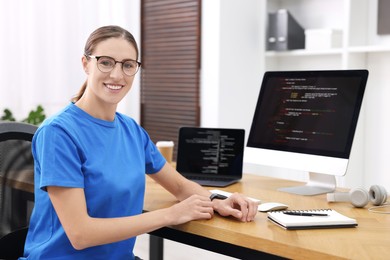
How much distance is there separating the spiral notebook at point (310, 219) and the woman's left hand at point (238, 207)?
0.18 ft

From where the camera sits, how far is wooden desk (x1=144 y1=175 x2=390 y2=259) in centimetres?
122

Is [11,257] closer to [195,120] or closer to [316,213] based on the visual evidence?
[316,213]

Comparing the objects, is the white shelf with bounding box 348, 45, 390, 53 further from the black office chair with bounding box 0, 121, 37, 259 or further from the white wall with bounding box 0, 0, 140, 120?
the black office chair with bounding box 0, 121, 37, 259

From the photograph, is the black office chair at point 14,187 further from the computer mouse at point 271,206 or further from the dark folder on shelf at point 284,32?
the dark folder on shelf at point 284,32

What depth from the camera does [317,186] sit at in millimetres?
1951

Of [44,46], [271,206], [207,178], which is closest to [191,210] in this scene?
[271,206]

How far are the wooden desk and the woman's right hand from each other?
21 mm

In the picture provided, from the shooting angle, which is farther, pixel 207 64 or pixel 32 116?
pixel 207 64

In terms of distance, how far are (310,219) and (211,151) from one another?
2.46 feet

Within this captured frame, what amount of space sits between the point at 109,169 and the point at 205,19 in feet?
8.50

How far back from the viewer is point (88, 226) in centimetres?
133

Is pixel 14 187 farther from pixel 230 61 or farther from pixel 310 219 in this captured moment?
pixel 230 61

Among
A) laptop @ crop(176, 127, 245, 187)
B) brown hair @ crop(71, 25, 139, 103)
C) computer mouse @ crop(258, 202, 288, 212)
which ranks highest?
brown hair @ crop(71, 25, 139, 103)

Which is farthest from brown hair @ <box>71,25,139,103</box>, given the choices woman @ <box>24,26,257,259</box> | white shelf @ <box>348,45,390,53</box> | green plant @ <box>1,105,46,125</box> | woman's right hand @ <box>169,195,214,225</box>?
white shelf @ <box>348,45,390,53</box>
